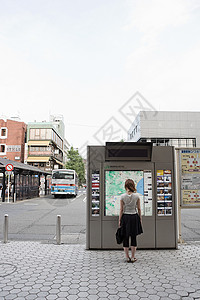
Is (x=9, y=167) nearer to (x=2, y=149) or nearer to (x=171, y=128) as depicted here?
(x=171, y=128)

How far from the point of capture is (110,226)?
6414mm

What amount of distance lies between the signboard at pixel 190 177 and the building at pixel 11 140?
52664mm

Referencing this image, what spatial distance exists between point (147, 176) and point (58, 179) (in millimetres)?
22205

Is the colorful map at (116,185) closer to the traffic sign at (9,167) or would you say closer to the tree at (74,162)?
the traffic sign at (9,167)

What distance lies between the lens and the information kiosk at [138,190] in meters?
6.42

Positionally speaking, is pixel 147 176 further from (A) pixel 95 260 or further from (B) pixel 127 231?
(A) pixel 95 260

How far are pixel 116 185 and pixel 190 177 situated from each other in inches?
86.9

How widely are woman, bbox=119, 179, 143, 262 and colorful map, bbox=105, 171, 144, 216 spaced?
998mm

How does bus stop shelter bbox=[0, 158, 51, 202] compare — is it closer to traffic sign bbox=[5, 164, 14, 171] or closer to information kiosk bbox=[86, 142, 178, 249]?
traffic sign bbox=[5, 164, 14, 171]

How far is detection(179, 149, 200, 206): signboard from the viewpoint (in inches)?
280

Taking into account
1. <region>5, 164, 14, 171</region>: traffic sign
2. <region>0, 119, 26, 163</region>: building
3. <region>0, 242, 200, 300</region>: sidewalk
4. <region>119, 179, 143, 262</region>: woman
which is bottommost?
<region>0, 242, 200, 300</region>: sidewalk

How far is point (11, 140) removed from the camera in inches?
2219

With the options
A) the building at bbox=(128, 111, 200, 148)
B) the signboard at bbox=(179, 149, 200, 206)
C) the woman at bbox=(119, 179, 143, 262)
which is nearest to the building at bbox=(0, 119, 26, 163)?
the building at bbox=(128, 111, 200, 148)

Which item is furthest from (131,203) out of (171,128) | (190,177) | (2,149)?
(2,149)
